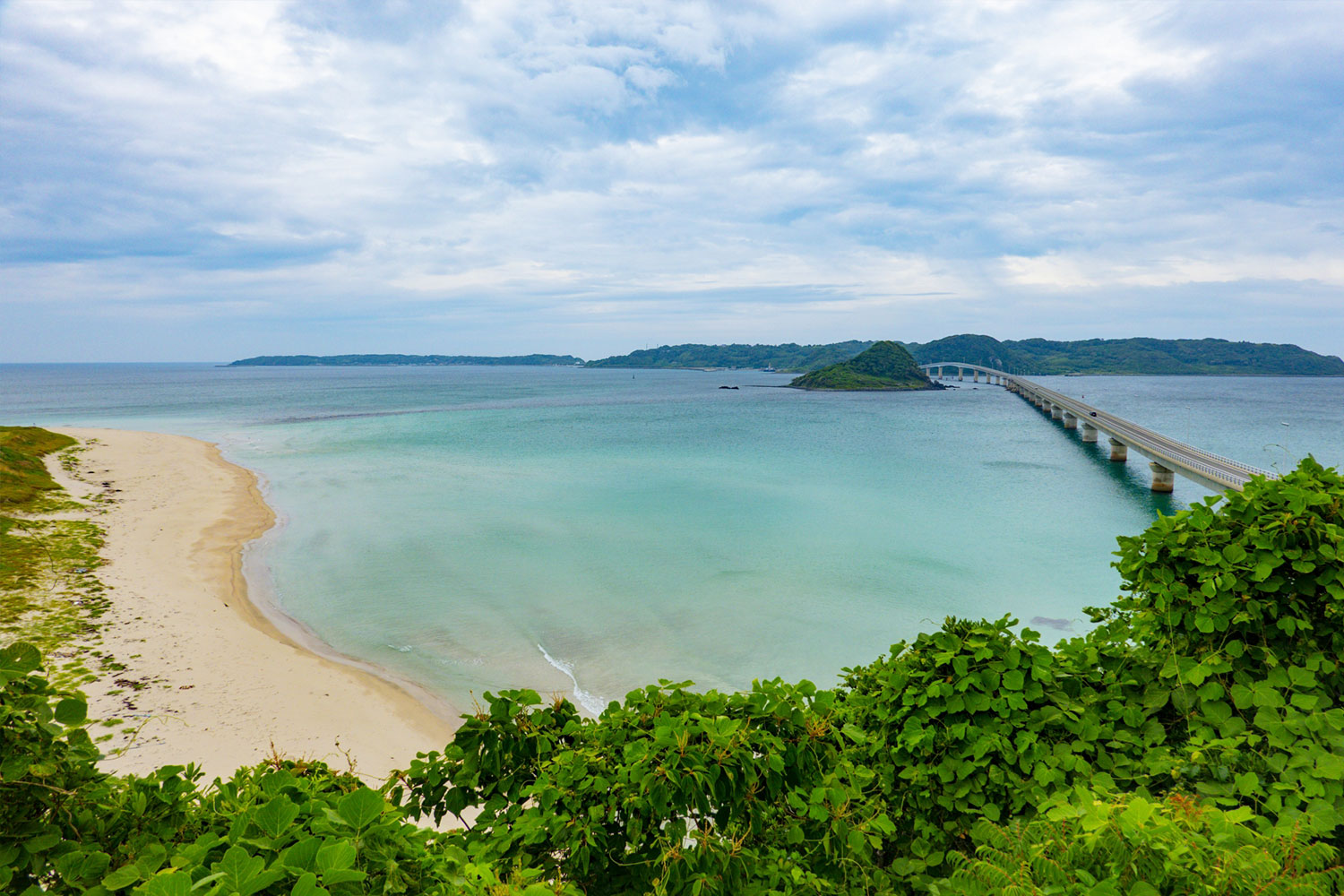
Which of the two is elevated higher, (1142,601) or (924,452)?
(1142,601)

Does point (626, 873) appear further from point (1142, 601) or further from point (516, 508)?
point (516, 508)

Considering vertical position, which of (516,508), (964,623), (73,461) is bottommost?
(516,508)

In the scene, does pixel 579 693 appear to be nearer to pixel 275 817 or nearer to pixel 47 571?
pixel 275 817

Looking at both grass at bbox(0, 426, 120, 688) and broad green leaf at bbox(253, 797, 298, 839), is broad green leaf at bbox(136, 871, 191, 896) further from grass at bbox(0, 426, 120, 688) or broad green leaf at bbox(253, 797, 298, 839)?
grass at bbox(0, 426, 120, 688)

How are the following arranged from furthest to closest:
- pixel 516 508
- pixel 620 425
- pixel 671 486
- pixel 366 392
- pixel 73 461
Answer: pixel 366 392 → pixel 620 425 → pixel 671 486 → pixel 73 461 → pixel 516 508

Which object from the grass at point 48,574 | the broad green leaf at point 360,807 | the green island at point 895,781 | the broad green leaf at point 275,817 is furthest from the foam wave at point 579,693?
the broad green leaf at point 275,817

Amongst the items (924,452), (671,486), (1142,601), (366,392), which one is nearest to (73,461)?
(671,486)
